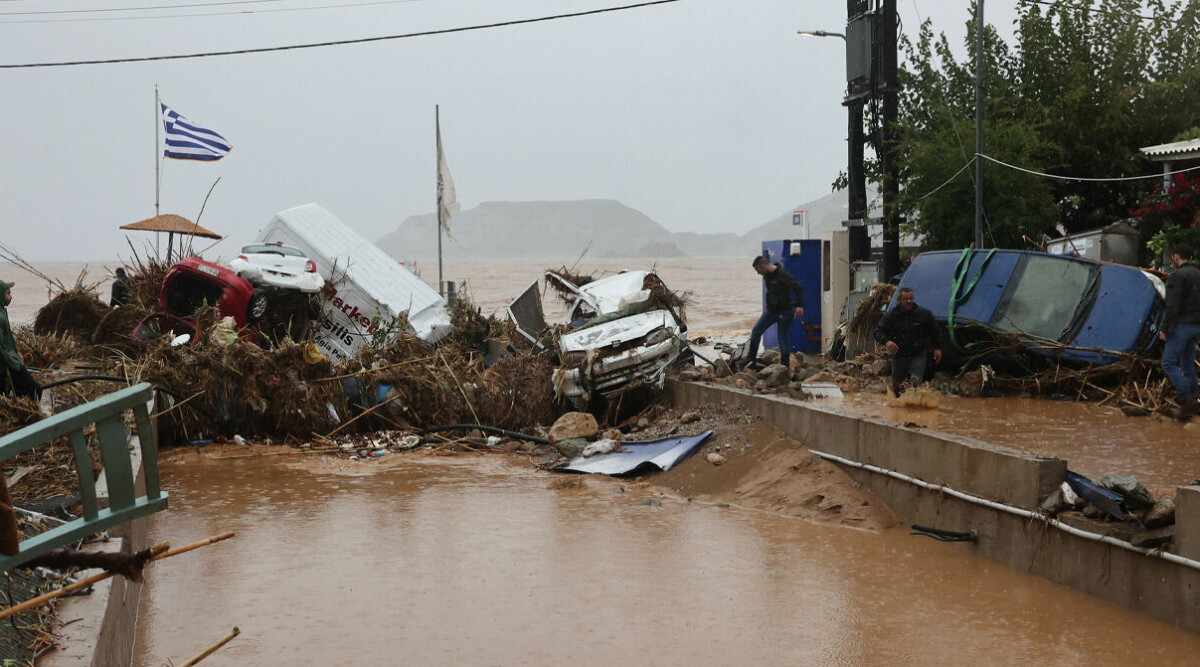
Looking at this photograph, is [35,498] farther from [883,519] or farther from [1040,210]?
[1040,210]

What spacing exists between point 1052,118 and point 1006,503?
2167 centimetres

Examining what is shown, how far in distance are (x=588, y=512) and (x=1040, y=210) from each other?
51.4ft

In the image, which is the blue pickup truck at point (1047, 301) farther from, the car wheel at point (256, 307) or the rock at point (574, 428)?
the car wheel at point (256, 307)

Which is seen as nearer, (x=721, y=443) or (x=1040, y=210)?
(x=721, y=443)

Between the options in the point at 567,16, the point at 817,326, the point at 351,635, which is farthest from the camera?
the point at 567,16

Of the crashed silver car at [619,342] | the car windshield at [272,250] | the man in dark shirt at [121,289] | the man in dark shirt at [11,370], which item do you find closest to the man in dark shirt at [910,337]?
the crashed silver car at [619,342]

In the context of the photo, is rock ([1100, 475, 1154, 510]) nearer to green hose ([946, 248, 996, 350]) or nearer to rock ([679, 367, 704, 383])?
green hose ([946, 248, 996, 350])

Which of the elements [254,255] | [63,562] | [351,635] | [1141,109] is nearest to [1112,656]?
[351,635]

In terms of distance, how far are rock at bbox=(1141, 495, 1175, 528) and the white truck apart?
12443 mm

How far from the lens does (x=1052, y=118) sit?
2662 cm

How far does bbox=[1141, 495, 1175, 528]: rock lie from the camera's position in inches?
251

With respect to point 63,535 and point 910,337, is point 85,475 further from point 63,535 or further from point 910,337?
point 910,337

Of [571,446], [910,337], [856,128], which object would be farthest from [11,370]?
[856,128]

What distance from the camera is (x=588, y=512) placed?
33.3 ft
